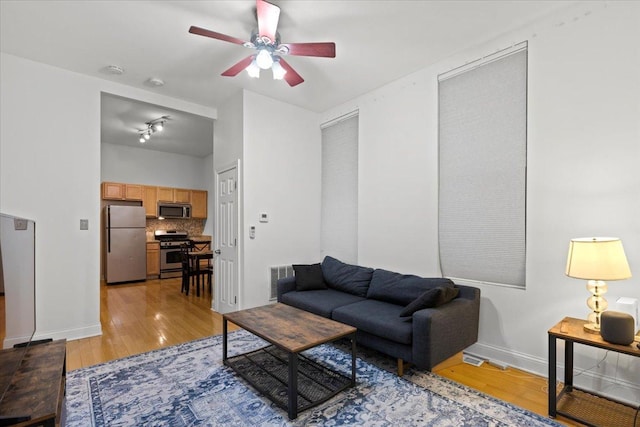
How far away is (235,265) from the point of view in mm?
4148

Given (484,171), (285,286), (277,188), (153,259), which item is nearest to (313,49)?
(484,171)

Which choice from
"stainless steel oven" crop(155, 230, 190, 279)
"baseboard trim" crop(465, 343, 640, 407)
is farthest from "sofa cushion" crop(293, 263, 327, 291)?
"stainless steel oven" crop(155, 230, 190, 279)

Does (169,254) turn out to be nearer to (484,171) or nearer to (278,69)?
(278,69)

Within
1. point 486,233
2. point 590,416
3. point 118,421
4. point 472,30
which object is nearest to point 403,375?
point 590,416

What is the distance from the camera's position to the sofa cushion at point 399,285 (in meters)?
3.05

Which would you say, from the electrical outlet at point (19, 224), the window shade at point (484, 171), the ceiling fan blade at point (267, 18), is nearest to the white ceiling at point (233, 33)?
the ceiling fan blade at point (267, 18)

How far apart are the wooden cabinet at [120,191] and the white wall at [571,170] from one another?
21.0 feet

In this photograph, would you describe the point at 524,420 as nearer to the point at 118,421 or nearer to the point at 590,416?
the point at 590,416

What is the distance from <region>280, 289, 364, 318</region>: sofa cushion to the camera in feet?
10.7

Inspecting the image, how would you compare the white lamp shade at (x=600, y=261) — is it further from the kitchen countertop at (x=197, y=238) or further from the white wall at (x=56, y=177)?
the kitchen countertop at (x=197, y=238)

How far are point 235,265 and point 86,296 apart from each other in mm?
1681

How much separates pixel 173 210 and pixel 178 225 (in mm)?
700

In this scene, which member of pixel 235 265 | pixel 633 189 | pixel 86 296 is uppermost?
pixel 633 189

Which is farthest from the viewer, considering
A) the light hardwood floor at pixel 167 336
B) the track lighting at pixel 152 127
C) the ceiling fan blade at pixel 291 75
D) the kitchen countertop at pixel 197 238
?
the kitchen countertop at pixel 197 238
